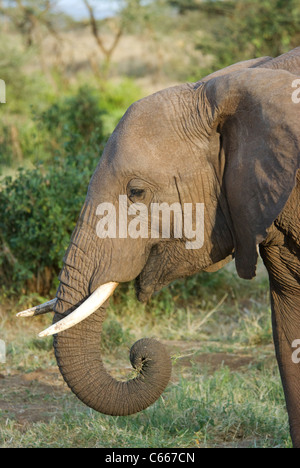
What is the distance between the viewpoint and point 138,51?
34750 millimetres

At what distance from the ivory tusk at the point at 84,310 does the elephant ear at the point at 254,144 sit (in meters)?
0.54

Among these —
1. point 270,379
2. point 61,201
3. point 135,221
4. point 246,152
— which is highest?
point 61,201

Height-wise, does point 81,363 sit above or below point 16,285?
below

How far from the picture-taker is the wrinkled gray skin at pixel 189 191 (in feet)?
8.79

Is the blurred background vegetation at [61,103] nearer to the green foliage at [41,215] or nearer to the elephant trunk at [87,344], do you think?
the green foliage at [41,215]

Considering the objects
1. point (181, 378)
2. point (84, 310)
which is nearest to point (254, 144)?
point (84, 310)

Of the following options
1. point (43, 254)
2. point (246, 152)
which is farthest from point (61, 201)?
point (246, 152)

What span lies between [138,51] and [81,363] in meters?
33.0

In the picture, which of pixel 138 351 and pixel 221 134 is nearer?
pixel 221 134

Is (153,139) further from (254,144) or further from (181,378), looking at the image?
(181,378)

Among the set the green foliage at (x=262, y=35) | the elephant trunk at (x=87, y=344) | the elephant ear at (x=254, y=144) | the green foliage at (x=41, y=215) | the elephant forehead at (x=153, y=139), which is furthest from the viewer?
the green foliage at (x=262, y=35)

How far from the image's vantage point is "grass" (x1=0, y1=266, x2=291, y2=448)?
374cm

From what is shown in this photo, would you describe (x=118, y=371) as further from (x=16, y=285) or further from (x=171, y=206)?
(x=171, y=206)

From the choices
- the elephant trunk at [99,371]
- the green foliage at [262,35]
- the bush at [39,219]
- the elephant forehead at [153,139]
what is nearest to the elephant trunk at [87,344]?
the elephant trunk at [99,371]
